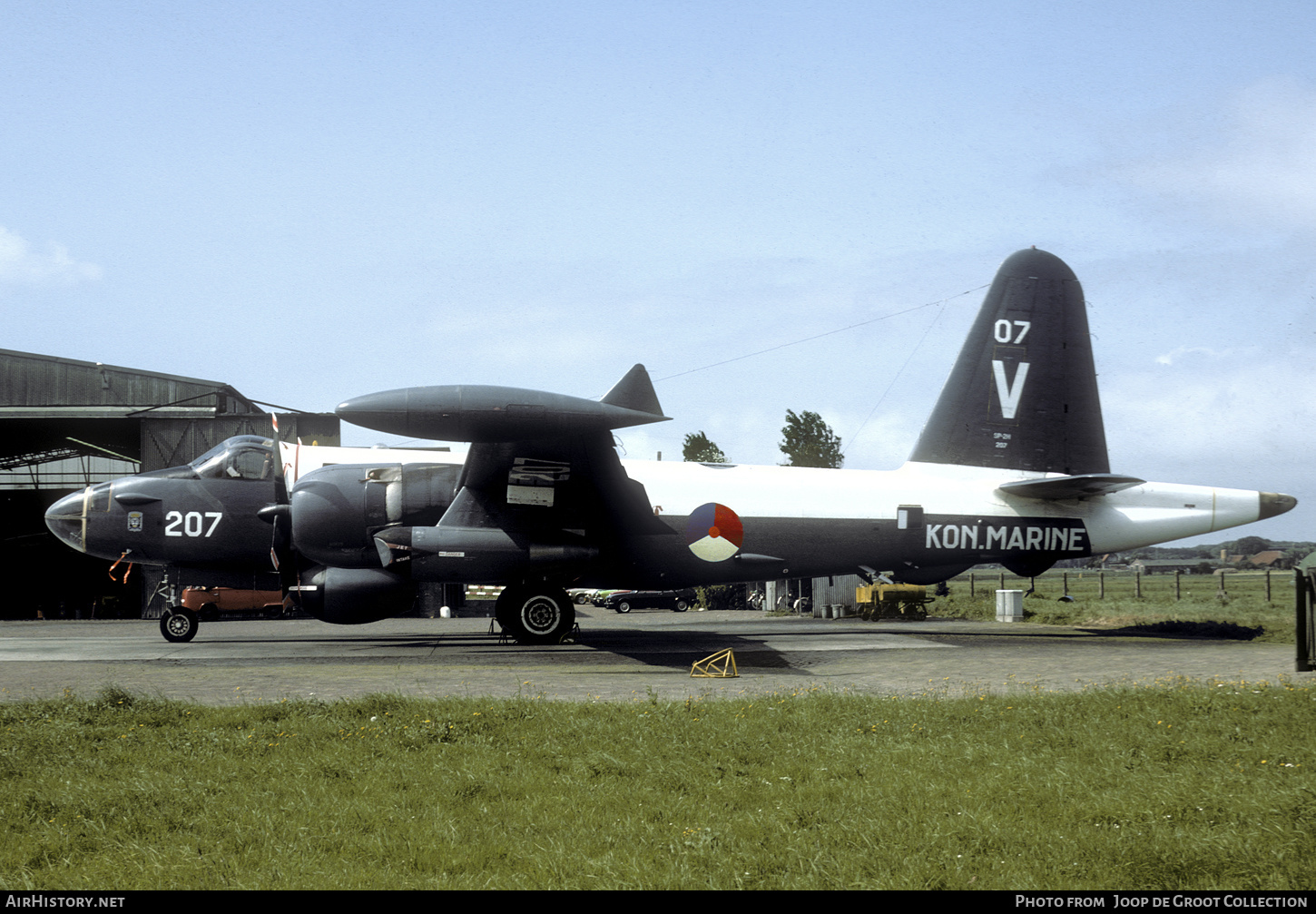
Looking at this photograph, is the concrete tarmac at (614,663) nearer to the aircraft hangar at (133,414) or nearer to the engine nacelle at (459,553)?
the engine nacelle at (459,553)

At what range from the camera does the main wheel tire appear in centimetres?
1953

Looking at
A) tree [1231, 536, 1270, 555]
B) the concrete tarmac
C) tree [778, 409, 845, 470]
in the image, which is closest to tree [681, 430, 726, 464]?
tree [778, 409, 845, 470]

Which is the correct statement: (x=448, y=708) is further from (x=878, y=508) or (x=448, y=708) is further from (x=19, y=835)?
(x=878, y=508)

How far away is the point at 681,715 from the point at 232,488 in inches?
527

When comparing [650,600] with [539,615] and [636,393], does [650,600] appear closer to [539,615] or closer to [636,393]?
[539,615]

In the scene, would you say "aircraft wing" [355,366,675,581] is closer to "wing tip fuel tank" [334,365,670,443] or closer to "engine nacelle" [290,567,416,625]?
"wing tip fuel tank" [334,365,670,443]

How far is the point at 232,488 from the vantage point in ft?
61.7

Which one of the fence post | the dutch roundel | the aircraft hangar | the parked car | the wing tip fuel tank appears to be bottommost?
the parked car

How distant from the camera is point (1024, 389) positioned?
20.4m

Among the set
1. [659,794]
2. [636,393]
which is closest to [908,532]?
[636,393]

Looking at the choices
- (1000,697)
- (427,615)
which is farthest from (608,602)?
(1000,697)

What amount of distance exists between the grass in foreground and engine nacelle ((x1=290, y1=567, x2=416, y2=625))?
8.60 metres

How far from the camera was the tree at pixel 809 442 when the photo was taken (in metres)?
50.3

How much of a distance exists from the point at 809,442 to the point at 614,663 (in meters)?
37.6
